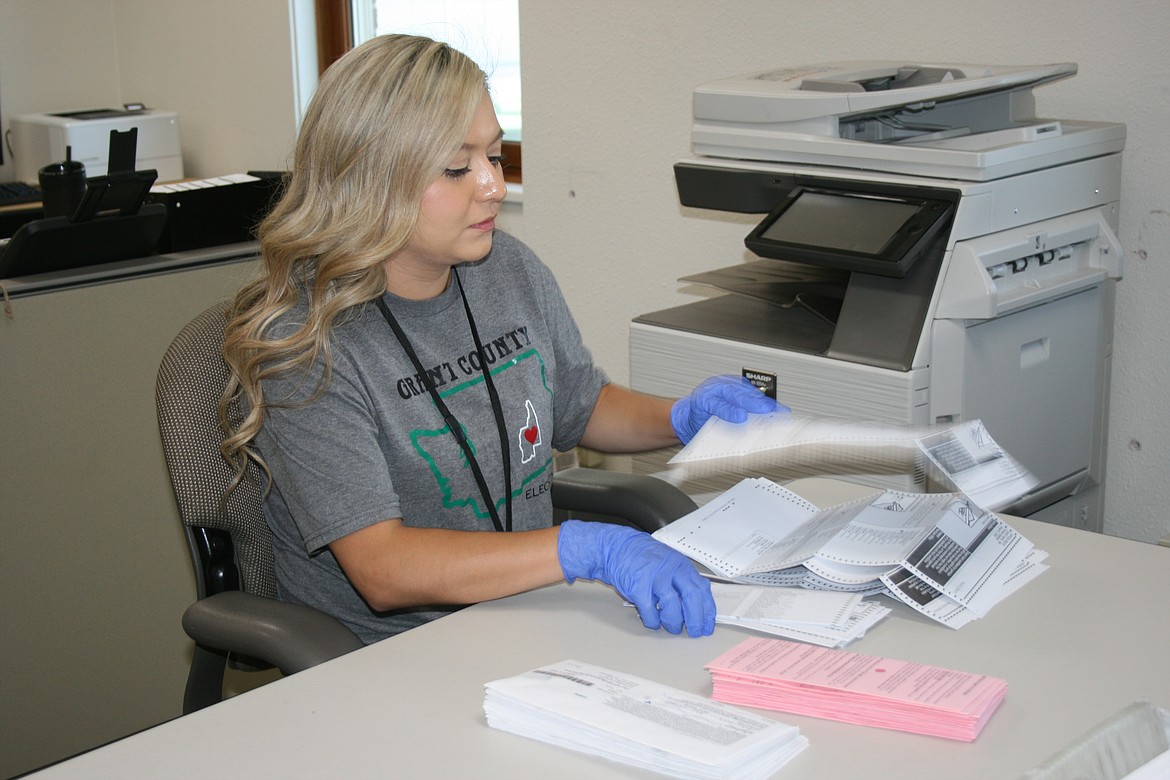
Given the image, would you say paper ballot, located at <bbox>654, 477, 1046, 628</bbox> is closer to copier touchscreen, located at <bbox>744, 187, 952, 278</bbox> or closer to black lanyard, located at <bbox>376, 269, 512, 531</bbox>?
black lanyard, located at <bbox>376, 269, 512, 531</bbox>

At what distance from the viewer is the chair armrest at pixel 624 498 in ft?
5.28

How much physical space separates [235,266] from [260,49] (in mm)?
1840

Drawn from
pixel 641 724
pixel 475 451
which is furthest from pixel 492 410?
pixel 641 724

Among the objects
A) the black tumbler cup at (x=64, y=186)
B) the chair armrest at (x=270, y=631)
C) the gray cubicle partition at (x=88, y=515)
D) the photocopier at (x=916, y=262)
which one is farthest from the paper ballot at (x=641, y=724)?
the black tumbler cup at (x=64, y=186)

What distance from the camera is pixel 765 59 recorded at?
261cm

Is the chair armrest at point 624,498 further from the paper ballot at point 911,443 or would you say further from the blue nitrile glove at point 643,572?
the blue nitrile glove at point 643,572

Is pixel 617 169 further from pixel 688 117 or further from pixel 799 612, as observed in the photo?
pixel 799 612

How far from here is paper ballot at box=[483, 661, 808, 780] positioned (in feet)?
3.10

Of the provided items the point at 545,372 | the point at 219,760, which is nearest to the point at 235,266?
the point at 545,372

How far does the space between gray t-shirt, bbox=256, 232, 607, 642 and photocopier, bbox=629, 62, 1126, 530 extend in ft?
1.29

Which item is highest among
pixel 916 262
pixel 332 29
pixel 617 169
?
pixel 332 29

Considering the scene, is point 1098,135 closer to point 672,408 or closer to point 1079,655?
point 672,408

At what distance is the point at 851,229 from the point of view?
70.6 inches

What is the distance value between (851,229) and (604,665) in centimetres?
91
